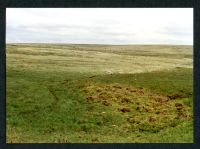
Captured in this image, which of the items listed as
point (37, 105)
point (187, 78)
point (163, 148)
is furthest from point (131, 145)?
point (187, 78)

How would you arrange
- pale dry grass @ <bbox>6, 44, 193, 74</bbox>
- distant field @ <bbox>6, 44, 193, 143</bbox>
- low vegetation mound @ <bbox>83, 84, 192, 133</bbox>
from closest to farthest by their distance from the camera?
distant field @ <bbox>6, 44, 193, 143</bbox> < low vegetation mound @ <bbox>83, 84, 192, 133</bbox> < pale dry grass @ <bbox>6, 44, 193, 74</bbox>

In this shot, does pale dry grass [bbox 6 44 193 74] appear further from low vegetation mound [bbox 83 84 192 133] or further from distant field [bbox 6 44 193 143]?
low vegetation mound [bbox 83 84 192 133]

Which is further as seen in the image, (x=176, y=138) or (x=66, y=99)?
(x=66, y=99)

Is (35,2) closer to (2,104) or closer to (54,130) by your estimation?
(2,104)

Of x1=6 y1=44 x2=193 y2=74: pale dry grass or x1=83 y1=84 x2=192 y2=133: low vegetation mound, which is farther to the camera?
x1=6 y1=44 x2=193 y2=74: pale dry grass

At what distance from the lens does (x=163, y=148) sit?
2455cm

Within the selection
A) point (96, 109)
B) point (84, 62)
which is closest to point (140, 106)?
point (96, 109)

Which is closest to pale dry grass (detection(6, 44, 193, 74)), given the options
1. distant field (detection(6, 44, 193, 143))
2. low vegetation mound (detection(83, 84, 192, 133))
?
distant field (detection(6, 44, 193, 143))

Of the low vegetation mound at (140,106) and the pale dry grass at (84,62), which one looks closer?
the low vegetation mound at (140,106)

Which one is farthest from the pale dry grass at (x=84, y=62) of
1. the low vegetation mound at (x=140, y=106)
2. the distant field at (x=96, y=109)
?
the low vegetation mound at (x=140, y=106)

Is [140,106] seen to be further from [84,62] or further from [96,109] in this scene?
[84,62]

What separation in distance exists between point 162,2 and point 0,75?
968 centimetres

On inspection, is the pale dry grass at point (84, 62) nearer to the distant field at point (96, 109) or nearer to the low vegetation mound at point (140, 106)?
the distant field at point (96, 109)

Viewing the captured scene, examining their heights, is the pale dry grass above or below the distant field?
above
